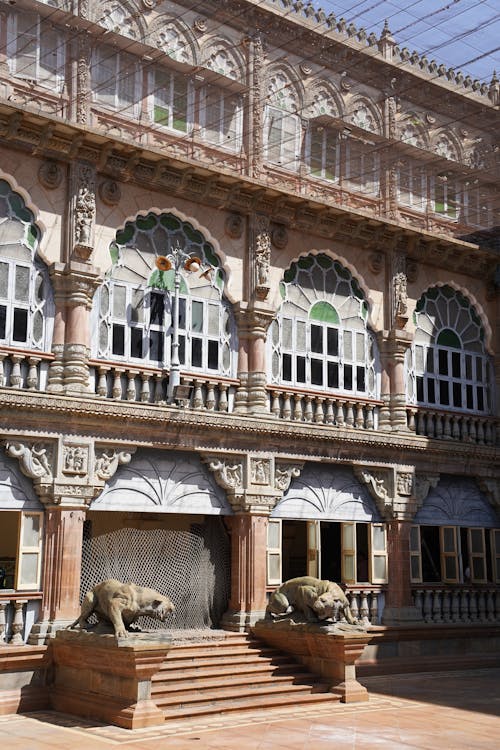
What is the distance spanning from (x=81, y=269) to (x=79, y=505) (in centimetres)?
362

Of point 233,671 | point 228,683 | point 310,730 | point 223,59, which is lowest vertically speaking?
point 310,730

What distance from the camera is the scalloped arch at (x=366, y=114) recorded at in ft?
63.4

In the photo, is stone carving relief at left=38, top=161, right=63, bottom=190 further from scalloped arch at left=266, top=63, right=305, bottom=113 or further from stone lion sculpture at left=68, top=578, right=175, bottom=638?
stone lion sculpture at left=68, top=578, right=175, bottom=638

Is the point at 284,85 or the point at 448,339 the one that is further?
the point at 448,339

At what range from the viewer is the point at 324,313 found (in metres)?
18.0

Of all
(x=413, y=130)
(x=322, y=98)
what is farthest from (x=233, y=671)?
(x=413, y=130)

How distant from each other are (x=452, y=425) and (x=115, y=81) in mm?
9344

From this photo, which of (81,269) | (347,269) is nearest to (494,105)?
(347,269)

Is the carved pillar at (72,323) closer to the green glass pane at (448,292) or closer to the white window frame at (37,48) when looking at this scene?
the white window frame at (37,48)

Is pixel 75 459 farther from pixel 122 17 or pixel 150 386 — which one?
pixel 122 17

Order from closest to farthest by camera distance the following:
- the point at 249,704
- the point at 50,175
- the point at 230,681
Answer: the point at 249,704, the point at 230,681, the point at 50,175

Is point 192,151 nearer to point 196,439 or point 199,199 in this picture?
point 199,199

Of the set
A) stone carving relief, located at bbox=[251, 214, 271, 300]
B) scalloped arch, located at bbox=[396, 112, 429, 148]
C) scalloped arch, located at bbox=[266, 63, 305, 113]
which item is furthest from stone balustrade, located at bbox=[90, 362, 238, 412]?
scalloped arch, located at bbox=[396, 112, 429, 148]

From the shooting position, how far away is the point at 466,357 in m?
20.0
